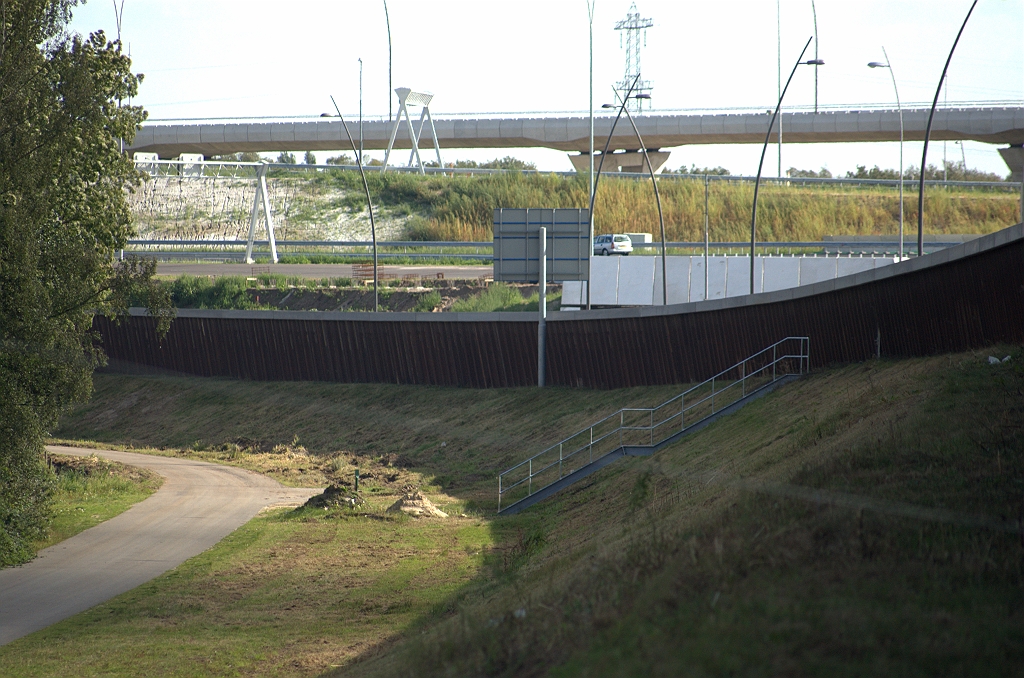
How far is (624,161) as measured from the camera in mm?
82188

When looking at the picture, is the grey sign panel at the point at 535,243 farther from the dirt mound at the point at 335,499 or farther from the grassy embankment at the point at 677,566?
the dirt mound at the point at 335,499

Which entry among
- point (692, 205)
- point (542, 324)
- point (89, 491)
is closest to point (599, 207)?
point (692, 205)

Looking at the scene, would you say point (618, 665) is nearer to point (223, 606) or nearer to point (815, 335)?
point (223, 606)

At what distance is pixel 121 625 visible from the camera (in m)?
16.1

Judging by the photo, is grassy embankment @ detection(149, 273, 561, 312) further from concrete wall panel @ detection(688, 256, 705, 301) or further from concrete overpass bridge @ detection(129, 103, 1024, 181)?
concrete overpass bridge @ detection(129, 103, 1024, 181)

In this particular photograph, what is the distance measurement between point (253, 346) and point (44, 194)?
2309 cm

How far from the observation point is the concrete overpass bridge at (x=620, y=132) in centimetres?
7319

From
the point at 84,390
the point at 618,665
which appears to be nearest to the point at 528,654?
the point at 618,665

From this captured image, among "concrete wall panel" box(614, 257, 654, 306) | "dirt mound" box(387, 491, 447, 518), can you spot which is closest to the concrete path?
"dirt mound" box(387, 491, 447, 518)

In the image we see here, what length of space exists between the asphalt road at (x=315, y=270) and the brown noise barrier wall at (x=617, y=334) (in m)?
11.2

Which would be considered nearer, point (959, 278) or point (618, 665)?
point (618, 665)

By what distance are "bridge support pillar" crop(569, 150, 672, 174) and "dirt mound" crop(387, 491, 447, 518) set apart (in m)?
58.4

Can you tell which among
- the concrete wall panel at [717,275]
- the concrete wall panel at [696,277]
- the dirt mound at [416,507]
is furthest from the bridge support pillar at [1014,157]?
the dirt mound at [416,507]

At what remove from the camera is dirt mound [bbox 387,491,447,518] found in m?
24.5
